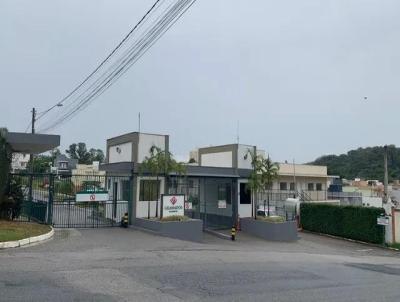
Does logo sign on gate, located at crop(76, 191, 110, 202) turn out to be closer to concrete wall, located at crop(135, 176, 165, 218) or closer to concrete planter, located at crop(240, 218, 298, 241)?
concrete wall, located at crop(135, 176, 165, 218)

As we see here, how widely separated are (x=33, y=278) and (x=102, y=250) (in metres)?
5.35

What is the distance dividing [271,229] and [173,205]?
6.42m

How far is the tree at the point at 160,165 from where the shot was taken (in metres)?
24.4

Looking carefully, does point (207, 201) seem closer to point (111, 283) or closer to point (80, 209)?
point (80, 209)

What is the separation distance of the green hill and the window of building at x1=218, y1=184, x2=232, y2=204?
193 ft

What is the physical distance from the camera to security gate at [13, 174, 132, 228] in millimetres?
22703

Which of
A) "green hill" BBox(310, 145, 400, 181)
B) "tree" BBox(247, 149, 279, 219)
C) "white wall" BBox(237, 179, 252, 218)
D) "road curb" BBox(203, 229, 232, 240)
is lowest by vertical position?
"road curb" BBox(203, 229, 232, 240)

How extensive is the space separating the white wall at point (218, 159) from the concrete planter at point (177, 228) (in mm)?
7417

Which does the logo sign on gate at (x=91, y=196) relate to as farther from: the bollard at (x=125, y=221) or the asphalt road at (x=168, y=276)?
the asphalt road at (x=168, y=276)

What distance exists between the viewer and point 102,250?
15.2 metres

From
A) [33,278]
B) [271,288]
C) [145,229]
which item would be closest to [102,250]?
[33,278]

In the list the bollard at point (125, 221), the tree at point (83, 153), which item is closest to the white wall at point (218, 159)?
the bollard at point (125, 221)

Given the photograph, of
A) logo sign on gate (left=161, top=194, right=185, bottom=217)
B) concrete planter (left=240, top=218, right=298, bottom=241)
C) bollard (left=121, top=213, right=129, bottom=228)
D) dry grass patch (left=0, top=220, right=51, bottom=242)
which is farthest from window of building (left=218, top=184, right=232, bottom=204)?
dry grass patch (left=0, top=220, right=51, bottom=242)

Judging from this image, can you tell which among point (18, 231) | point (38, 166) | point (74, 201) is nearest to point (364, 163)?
point (38, 166)
